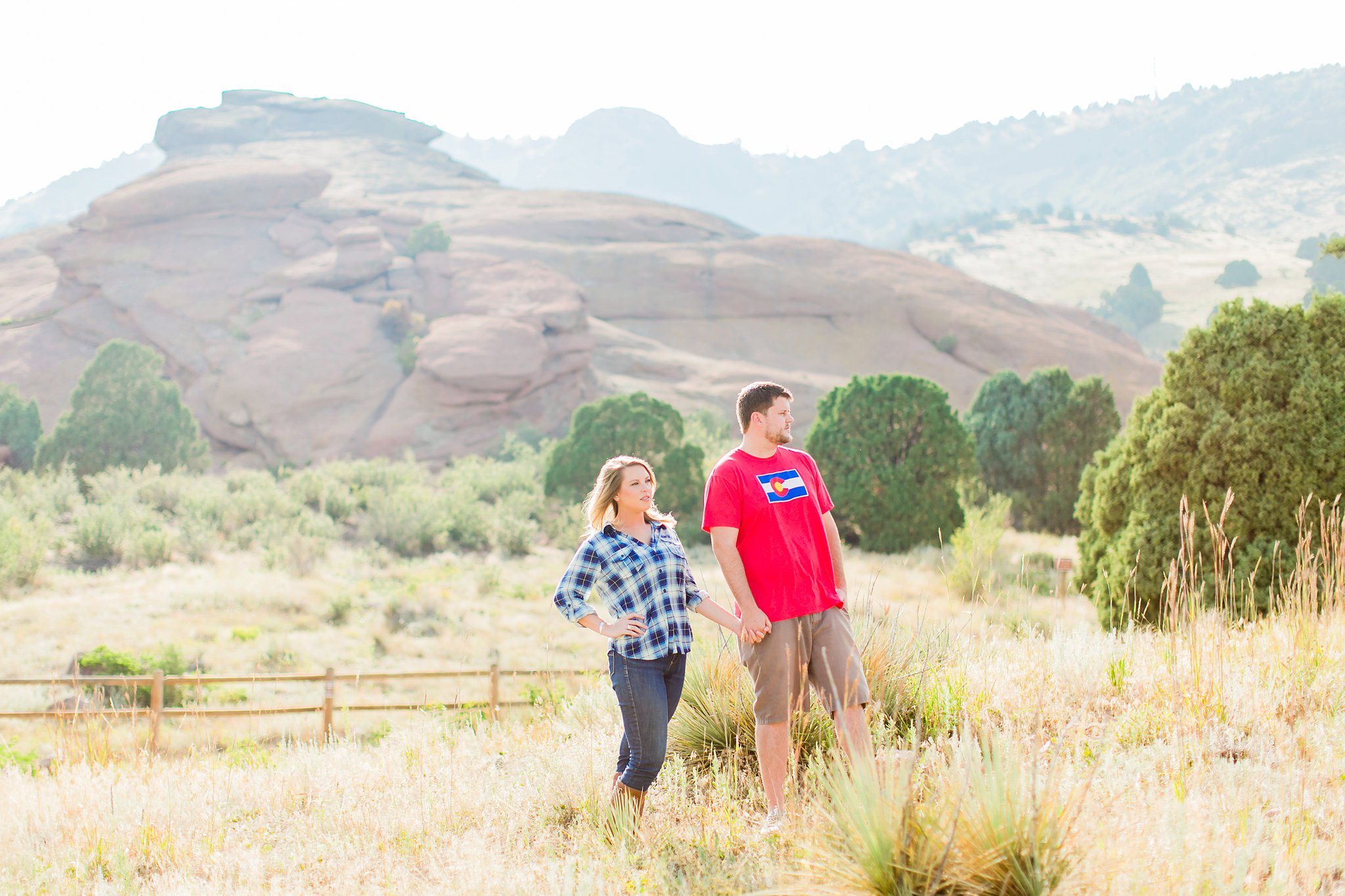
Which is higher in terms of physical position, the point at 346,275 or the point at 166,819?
the point at 346,275

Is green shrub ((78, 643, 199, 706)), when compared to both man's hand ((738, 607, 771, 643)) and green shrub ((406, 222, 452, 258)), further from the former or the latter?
green shrub ((406, 222, 452, 258))

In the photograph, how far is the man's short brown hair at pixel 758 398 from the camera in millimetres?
3553

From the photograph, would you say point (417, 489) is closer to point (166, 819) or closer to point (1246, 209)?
point (166, 819)

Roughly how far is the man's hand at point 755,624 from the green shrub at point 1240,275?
10406cm

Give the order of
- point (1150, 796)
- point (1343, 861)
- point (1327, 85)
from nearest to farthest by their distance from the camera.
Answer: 1. point (1343, 861)
2. point (1150, 796)
3. point (1327, 85)

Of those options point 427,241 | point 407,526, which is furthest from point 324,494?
point 427,241

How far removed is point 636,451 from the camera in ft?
77.4

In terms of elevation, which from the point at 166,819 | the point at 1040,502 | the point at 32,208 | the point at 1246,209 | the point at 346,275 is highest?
the point at 32,208

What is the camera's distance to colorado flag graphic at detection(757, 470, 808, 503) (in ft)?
11.7

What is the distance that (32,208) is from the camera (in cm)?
17000

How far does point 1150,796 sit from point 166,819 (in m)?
4.17

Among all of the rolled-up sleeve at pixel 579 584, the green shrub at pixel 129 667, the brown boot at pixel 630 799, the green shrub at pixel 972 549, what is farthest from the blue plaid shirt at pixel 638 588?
the green shrub at pixel 129 667

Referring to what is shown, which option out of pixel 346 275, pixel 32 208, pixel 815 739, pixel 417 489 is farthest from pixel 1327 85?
pixel 32 208

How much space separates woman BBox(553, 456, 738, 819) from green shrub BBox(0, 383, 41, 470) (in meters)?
36.9
